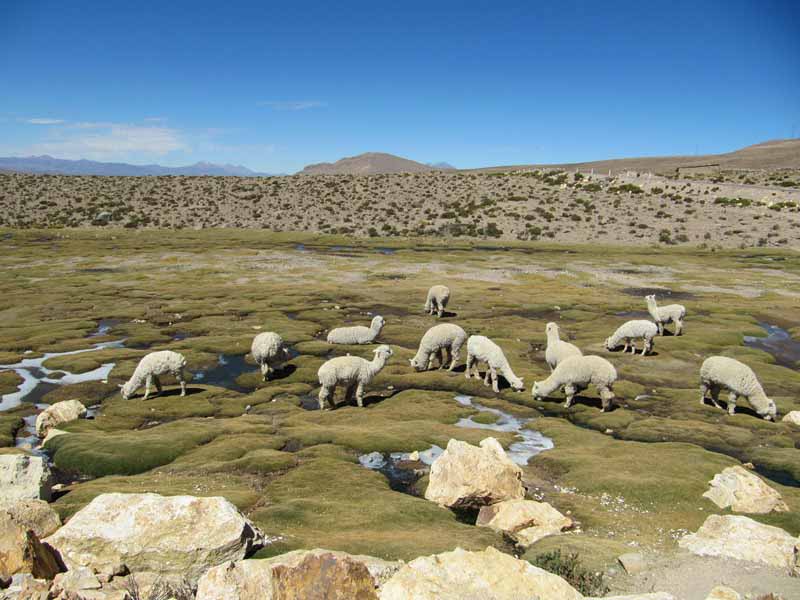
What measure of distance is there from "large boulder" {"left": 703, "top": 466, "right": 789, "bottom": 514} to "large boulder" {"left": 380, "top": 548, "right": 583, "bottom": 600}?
756cm

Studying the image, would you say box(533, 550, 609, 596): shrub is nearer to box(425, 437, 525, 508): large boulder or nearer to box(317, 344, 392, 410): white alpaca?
box(425, 437, 525, 508): large boulder

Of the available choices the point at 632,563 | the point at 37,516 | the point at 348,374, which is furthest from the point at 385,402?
the point at 37,516

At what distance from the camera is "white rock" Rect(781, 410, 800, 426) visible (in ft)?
63.9

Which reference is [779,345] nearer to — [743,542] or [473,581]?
[743,542]

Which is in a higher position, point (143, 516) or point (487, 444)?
point (143, 516)

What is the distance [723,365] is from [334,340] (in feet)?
57.0

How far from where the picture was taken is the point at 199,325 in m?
33.7

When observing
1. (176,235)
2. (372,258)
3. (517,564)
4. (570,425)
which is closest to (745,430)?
(570,425)

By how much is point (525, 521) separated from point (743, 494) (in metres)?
5.44

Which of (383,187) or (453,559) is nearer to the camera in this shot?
(453,559)

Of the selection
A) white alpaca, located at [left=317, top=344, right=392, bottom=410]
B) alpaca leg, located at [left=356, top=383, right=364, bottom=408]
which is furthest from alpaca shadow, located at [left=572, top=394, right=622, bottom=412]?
alpaca leg, located at [left=356, top=383, right=364, bottom=408]

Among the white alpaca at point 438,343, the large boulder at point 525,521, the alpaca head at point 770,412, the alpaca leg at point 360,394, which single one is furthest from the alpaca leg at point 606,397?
the alpaca leg at point 360,394

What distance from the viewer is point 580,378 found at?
2069 cm

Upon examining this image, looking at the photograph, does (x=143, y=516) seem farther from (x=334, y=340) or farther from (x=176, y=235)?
(x=176, y=235)
